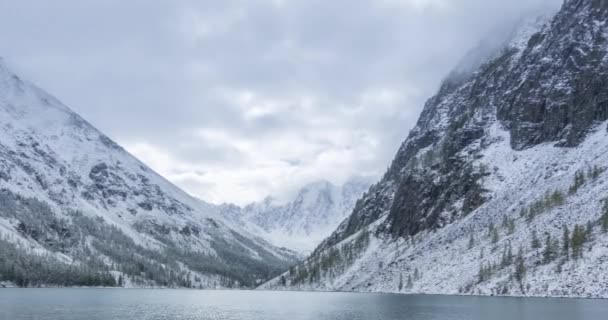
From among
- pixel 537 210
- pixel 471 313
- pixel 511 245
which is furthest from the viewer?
pixel 537 210

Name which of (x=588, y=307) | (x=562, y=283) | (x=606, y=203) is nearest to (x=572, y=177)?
(x=606, y=203)

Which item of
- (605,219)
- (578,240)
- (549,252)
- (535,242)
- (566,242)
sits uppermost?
(605,219)

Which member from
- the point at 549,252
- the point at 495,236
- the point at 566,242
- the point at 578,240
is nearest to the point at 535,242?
the point at 549,252

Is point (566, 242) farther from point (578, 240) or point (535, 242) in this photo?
point (535, 242)

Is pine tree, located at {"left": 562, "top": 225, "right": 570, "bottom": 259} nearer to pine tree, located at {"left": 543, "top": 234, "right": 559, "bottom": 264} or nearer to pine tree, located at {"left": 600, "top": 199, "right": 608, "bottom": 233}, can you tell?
pine tree, located at {"left": 543, "top": 234, "right": 559, "bottom": 264}

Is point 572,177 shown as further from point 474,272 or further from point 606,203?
point 474,272

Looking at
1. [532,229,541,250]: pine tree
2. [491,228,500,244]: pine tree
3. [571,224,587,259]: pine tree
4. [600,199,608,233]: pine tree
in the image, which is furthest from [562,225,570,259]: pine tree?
[491,228,500,244]: pine tree

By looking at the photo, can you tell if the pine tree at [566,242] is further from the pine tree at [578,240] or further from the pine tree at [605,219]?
the pine tree at [605,219]

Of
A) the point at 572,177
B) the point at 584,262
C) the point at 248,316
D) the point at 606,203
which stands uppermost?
the point at 572,177

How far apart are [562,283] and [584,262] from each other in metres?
7.16

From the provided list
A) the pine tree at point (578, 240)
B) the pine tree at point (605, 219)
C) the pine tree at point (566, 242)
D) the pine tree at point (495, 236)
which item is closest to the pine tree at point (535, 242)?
the pine tree at point (566, 242)

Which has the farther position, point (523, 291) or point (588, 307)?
point (523, 291)

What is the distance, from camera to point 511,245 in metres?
173

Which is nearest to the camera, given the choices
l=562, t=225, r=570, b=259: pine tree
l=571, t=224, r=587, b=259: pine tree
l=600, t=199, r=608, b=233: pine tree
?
l=571, t=224, r=587, b=259: pine tree
